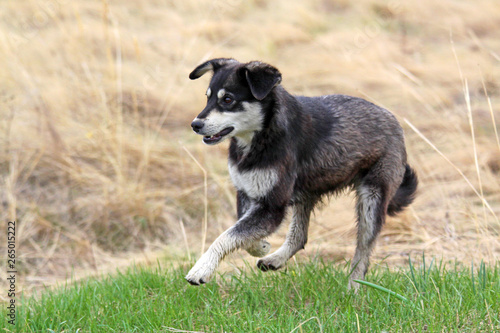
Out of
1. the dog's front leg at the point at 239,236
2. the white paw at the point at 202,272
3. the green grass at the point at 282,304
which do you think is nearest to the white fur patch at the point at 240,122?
the dog's front leg at the point at 239,236

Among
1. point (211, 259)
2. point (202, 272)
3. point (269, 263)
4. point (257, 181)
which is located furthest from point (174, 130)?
point (202, 272)

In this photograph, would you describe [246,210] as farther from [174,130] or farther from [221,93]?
[174,130]

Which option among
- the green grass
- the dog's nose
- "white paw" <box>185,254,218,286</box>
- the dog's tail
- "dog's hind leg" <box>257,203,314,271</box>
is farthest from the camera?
the dog's tail

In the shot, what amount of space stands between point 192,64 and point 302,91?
1.99 m

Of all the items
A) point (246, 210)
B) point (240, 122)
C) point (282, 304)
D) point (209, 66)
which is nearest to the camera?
point (282, 304)

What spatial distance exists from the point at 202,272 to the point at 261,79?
1377 mm

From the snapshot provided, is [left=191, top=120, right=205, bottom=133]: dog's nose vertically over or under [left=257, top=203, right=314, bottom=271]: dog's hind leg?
over

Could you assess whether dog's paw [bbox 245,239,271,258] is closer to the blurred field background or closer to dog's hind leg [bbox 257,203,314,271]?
dog's hind leg [bbox 257,203,314,271]

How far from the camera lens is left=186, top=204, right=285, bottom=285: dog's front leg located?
3.73 m

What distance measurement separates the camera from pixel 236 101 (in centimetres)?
422

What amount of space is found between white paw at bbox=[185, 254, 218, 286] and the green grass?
264 millimetres

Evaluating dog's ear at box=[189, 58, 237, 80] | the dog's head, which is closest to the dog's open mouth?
the dog's head

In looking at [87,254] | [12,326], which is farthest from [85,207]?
[12,326]

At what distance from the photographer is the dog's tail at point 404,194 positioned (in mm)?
5109
